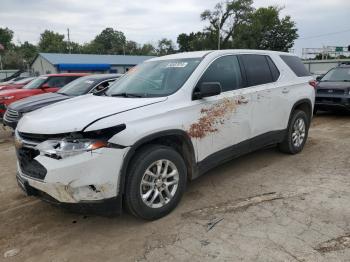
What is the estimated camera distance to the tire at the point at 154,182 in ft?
11.6

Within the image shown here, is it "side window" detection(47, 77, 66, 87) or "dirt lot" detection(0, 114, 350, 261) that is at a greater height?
"side window" detection(47, 77, 66, 87)

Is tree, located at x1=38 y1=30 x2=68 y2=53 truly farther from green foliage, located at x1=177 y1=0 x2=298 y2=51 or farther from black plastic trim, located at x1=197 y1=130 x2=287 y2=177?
black plastic trim, located at x1=197 y1=130 x2=287 y2=177

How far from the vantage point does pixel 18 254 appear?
3359mm

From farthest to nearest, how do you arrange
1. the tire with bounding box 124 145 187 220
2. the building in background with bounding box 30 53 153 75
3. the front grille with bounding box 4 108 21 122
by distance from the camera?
the building in background with bounding box 30 53 153 75, the front grille with bounding box 4 108 21 122, the tire with bounding box 124 145 187 220

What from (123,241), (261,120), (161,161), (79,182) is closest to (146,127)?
(161,161)

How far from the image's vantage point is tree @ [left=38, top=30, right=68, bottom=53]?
270 feet

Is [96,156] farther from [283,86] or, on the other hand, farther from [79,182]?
[283,86]

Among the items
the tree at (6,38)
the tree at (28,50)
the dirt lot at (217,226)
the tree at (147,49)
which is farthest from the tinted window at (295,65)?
the tree at (6,38)

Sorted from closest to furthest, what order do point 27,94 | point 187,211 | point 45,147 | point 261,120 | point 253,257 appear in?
point 253,257, point 45,147, point 187,211, point 261,120, point 27,94

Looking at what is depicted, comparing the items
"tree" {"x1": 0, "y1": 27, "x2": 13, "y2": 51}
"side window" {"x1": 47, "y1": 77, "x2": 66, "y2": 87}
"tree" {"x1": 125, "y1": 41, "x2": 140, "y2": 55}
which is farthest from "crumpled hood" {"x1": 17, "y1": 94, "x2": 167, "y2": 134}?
"tree" {"x1": 0, "y1": 27, "x2": 13, "y2": 51}

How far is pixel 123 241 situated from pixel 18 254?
39.1 inches

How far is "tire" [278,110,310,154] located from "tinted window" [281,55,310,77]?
2.23ft

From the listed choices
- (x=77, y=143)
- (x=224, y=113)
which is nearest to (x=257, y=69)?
(x=224, y=113)

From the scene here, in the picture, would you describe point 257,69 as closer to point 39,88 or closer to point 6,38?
point 39,88
